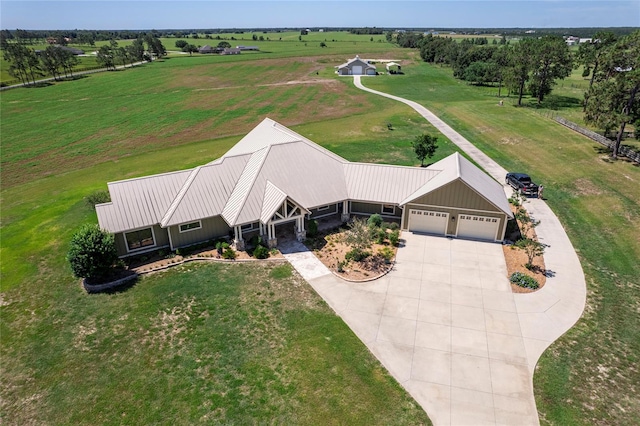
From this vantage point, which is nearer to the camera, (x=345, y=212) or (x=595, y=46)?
(x=345, y=212)

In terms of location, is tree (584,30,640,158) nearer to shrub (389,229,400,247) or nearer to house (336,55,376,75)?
shrub (389,229,400,247)

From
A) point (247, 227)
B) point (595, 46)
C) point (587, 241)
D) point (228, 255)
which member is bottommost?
point (228, 255)

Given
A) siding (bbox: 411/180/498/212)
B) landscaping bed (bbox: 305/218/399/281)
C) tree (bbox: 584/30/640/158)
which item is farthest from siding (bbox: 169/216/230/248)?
tree (bbox: 584/30/640/158)

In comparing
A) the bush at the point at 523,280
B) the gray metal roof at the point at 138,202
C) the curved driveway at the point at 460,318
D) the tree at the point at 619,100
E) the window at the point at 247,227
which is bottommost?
the curved driveway at the point at 460,318

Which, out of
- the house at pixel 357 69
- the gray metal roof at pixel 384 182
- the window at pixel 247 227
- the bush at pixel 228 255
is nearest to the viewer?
the bush at pixel 228 255

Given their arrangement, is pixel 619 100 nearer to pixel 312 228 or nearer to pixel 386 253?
pixel 386 253

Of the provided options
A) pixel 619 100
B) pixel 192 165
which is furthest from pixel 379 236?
pixel 619 100

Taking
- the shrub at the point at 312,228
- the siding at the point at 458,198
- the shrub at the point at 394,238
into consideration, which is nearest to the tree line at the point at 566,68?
the siding at the point at 458,198

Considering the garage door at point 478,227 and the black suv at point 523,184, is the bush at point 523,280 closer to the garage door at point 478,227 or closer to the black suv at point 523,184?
the garage door at point 478,227
